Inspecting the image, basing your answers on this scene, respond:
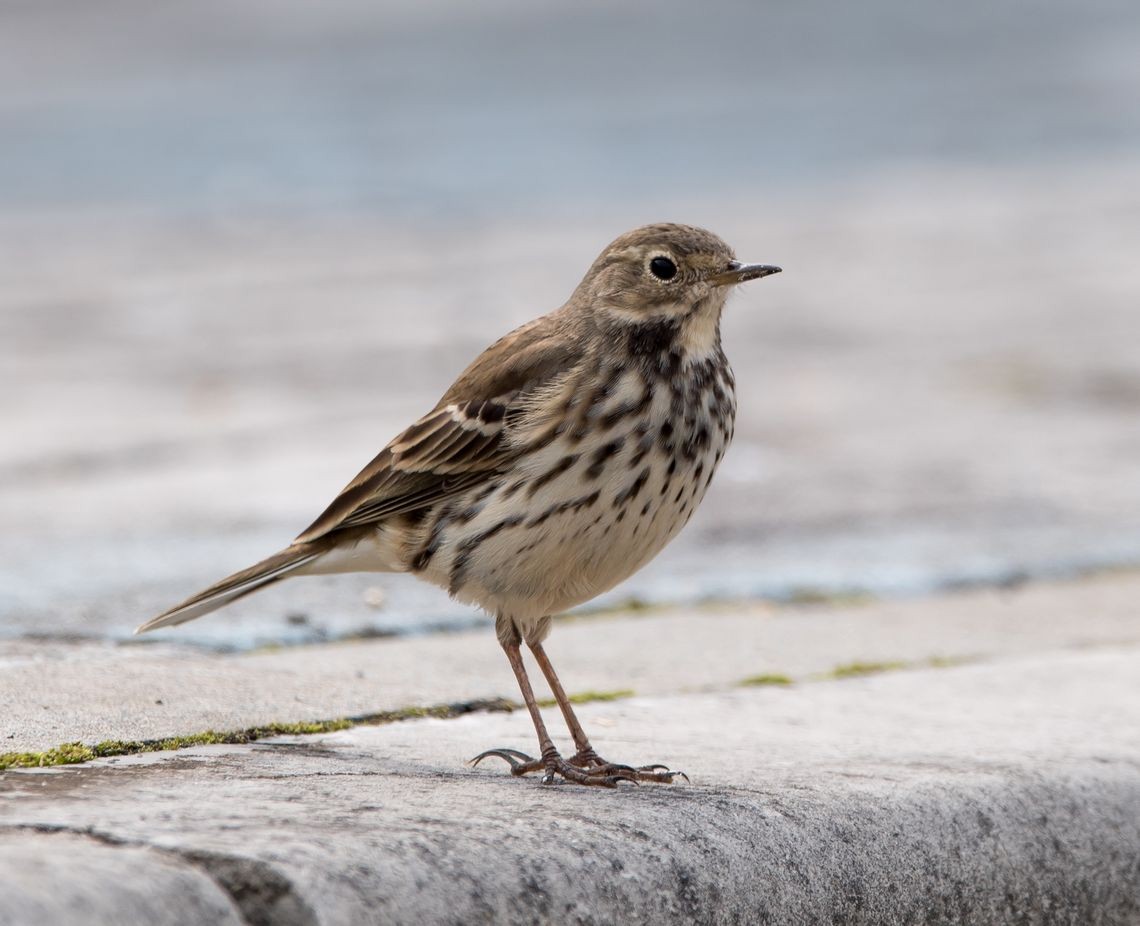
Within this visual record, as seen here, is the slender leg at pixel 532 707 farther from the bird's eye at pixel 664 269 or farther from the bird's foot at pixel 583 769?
the bird's eye at pixel 664 269

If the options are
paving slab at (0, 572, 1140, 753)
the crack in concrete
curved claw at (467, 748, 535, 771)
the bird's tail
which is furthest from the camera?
the bird's tail

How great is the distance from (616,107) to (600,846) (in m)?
20.1

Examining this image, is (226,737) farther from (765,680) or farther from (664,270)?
(765,680)

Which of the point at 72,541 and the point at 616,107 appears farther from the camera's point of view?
the point at 616,107

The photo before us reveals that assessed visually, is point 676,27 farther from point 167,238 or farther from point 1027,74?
point 167,238

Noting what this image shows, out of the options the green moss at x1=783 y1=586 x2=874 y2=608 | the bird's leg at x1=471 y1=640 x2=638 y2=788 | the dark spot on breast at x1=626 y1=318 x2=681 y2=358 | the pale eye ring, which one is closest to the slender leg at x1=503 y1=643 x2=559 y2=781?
the bird's leg at x1=471 y1=640 x2=638 y2=788

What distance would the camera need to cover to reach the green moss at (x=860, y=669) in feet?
17.5

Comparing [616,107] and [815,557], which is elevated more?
[616,107]

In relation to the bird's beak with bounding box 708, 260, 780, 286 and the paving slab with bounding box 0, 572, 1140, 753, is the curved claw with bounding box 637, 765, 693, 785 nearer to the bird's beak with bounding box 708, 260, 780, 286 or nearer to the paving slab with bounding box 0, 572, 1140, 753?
the paving slab with bounding box 0, 572, 1140, 753

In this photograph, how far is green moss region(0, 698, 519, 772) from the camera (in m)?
3.74

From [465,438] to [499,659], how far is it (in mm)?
908

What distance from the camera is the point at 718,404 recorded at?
4.55 m

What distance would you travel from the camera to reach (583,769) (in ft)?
13.6

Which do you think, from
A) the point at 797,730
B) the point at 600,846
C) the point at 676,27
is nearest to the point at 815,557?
the point at 797,730
